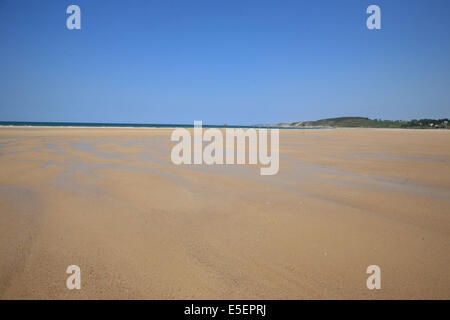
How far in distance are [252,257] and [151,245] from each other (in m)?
0.92

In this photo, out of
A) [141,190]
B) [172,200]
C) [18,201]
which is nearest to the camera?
[18,201]

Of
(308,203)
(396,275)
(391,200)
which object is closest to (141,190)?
(308,203)

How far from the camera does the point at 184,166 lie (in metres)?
5.74

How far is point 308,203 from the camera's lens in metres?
3.10

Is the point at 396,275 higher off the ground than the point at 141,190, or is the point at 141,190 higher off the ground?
the point at 141,190

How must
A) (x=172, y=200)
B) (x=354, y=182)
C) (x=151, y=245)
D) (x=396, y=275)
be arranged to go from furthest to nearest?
1. (x=354, y=182)
2. (x=172, y=200)
3. (x=151, y=245)
4. (x=396, y=275)

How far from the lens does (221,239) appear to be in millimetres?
2102

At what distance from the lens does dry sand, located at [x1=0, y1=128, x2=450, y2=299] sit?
59.3 inches

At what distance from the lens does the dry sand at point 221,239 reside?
151 cm

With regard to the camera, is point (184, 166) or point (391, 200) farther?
point (184, 166)
